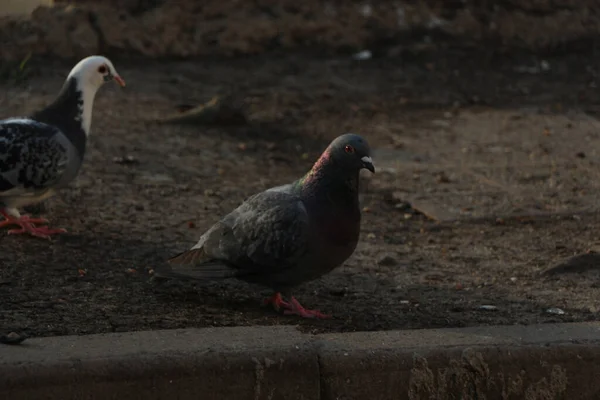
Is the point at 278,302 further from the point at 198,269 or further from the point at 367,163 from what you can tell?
the point at 367,163

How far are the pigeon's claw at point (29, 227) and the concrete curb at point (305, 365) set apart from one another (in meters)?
1.57

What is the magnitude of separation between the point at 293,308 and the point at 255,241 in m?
0.30

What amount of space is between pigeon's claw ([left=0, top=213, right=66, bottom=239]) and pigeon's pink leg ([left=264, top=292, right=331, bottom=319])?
132 centimetres

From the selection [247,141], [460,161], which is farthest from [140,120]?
[460,161]

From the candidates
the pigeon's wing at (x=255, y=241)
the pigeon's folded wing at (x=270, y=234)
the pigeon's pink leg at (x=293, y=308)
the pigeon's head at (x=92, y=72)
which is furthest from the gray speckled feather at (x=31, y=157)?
the pigeon's pink leg at (x=293, y=308)

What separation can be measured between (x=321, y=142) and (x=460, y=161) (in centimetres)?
93

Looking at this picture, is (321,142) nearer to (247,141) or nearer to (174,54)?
(247,141)

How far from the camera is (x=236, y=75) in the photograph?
9016mm

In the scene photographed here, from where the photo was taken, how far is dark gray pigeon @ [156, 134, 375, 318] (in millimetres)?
4246

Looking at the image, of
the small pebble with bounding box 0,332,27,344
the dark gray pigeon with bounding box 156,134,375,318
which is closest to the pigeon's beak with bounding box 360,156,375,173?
the dark gray pigeon with bounding box 156,134,375,318

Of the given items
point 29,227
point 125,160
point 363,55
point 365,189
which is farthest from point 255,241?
point 363,55

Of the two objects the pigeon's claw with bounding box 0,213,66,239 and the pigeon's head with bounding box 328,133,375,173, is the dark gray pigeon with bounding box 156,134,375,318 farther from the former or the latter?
the pigeon's claw with bounding box 0,213,66,239

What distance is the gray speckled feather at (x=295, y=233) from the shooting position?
4.25 metres

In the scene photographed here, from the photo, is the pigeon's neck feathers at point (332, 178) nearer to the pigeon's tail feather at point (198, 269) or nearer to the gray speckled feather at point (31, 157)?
the pigeon's tail feather at point (198, 269)
